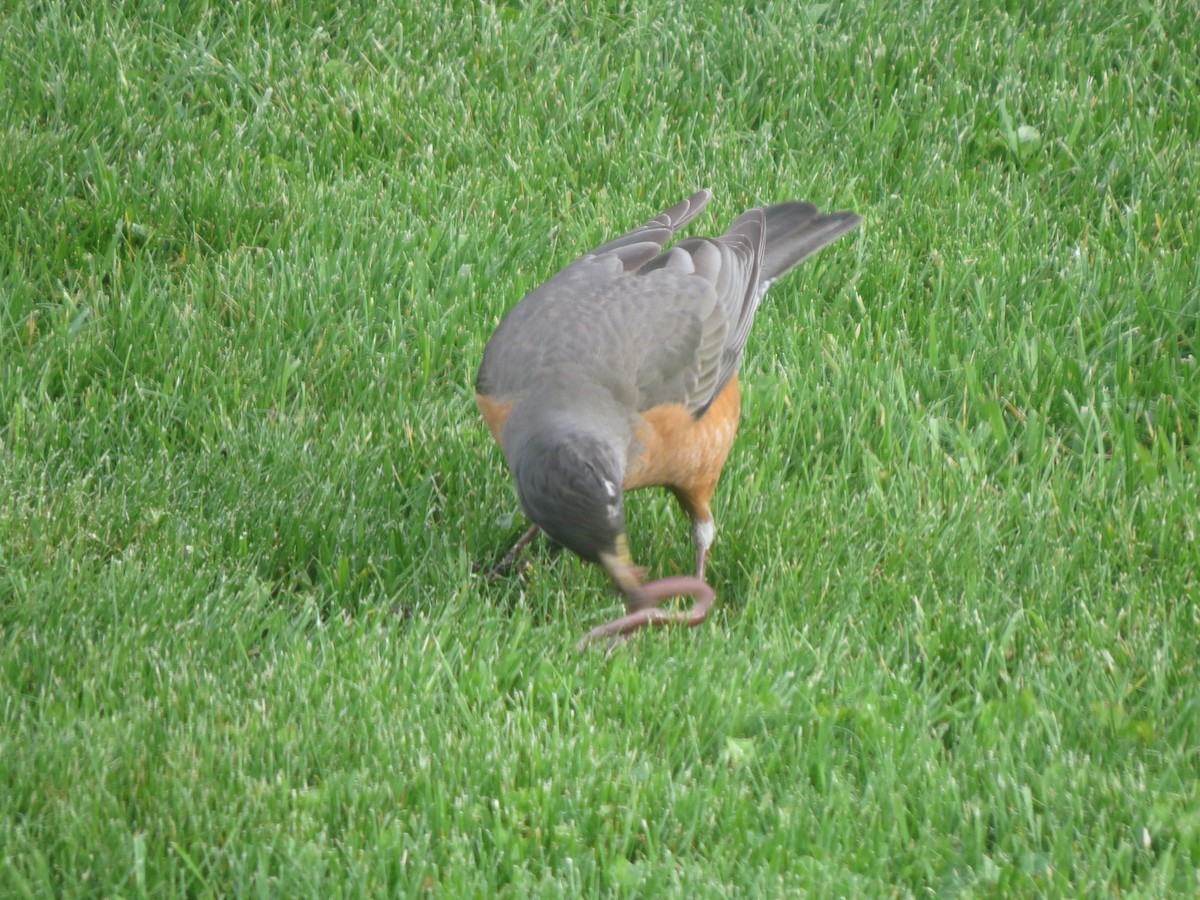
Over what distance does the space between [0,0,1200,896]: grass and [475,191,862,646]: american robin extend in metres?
0.26

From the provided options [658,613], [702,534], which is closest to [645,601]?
[658,613]

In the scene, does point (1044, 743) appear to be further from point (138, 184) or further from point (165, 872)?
point (138, 184)

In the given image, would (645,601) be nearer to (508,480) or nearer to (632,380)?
(632,380)

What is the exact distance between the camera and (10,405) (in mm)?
4297

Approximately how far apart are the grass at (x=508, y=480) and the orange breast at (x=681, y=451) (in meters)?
0.23

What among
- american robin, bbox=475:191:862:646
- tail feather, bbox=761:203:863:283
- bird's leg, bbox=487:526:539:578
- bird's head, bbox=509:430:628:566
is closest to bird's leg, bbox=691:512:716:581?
american robin, bbox=475:191:862:646

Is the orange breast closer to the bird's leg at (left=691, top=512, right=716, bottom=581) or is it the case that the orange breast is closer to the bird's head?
the bird's leg at (left=691, top=512, right=716, bottom=581)

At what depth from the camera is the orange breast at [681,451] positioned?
3807 mm

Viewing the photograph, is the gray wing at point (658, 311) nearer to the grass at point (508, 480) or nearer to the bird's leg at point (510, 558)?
the grass at point (508, 480)

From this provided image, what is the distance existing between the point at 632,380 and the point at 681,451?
280 mm

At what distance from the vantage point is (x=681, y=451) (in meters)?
3.85

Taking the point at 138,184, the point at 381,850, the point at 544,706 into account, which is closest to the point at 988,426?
the point at 544,706

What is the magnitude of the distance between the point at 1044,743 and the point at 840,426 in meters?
1.47

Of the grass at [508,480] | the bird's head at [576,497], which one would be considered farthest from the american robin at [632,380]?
the grass at [508,480]
